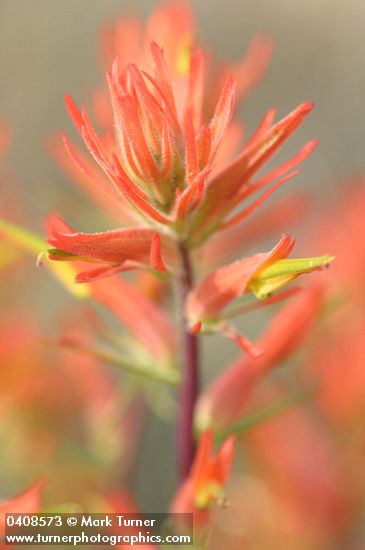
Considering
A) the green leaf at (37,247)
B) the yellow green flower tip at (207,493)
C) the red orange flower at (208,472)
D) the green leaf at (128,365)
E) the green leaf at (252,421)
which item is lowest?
the yellow green flower tip at (207,493)

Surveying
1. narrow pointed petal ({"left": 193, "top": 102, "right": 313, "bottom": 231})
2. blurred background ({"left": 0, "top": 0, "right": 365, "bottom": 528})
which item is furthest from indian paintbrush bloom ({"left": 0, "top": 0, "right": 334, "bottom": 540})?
blurred background ({"left": 0, "top": 0, "right": 365, "bottom": 528})

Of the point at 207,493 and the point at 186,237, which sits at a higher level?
the point at 186,237

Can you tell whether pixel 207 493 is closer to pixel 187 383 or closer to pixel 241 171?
pixel 187 383

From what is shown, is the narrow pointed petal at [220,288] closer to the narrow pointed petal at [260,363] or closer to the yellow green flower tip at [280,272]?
the yellow green flower tip at [280,272]

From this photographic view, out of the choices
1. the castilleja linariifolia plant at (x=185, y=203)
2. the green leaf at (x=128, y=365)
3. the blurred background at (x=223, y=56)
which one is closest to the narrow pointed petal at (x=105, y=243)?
the castilleja linariifolia plant at (x=185, y=203)

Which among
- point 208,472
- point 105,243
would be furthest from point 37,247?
point 208,472

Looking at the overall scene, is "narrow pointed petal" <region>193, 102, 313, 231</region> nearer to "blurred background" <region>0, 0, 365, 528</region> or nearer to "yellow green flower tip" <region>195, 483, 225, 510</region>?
"yellow green flower tip" <region>195, 483, 225, 510</region>

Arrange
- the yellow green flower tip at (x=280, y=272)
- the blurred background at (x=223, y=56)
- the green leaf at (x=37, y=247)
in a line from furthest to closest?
the blurred background at (x=223, y=56), the green leaf at (x=37, y=247), the yellow green flower tip at (x=280, y=272)

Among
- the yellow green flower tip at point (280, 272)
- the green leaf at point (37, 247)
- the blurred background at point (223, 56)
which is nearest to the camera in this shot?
the yellow green flower tip at point (280, 272)
